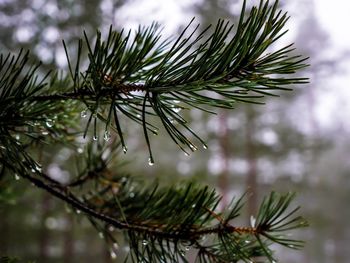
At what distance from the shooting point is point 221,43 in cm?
65

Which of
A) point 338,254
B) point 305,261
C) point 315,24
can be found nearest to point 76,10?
point 315,24

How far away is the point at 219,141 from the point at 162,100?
320 inches

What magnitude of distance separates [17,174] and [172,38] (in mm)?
466

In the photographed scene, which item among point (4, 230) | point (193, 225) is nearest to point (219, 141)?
point (4, 230)

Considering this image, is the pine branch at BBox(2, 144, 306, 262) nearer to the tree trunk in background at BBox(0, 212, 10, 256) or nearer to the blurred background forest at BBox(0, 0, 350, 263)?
the blurred background forest at BBox(0, 0, 350, 263)

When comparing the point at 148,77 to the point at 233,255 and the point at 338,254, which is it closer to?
the point at 233,255

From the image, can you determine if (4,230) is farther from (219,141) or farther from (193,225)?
(193,225)

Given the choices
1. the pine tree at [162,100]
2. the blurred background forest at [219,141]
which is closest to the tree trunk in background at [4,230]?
the blurred background forest at [219,141]

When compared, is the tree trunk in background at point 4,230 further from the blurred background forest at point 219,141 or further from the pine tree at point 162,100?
the pine tree at point 162,100

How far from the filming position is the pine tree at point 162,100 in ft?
2.14

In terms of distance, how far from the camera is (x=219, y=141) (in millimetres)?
8797

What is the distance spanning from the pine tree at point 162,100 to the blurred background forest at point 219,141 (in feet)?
0.31

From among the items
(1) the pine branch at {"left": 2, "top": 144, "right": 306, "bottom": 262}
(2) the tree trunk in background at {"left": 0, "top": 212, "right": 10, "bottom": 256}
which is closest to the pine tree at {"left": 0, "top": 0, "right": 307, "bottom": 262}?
(1) the pine branch at {"left": 2, "top": 144, "right": 306, "bottom": 262}

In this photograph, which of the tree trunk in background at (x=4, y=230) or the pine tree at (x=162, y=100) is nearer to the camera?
the pine tree at (x=162, y=100)
